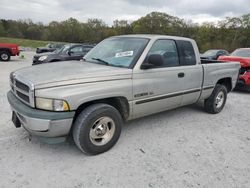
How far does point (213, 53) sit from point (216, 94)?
14.0 m

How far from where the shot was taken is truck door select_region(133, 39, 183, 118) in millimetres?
3557

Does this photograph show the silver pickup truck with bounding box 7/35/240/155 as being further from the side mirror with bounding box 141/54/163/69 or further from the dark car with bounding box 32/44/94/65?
the dark car with bounding box 32/44/94/65

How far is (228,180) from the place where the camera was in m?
2.77

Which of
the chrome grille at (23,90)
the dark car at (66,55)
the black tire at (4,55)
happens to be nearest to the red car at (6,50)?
the black tire at (4,55)

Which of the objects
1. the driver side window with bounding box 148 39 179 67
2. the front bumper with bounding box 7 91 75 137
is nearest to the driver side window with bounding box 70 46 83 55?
the driver side window with bounding box 148 39 179 67

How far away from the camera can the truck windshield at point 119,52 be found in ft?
11.9

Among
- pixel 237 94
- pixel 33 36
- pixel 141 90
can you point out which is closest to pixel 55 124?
pixel 141 90

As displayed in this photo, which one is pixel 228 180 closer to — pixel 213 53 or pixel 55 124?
pixel 55 124

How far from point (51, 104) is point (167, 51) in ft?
7.93

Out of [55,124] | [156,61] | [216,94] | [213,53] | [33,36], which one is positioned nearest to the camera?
[55,124]

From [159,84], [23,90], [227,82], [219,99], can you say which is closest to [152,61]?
[159,84]

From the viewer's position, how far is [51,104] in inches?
107

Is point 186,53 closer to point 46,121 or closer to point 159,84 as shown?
point 159,84

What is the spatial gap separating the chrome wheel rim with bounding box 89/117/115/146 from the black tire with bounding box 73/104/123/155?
0.6 inches
